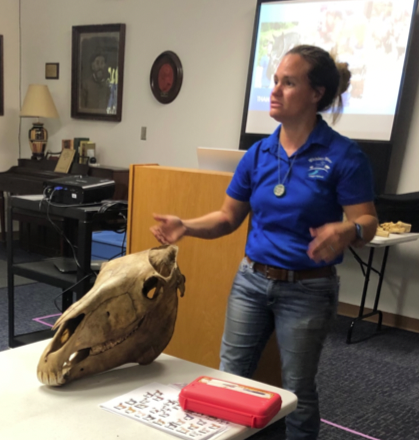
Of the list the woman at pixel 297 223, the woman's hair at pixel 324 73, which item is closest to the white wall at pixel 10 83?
the woman at pixel 297 223

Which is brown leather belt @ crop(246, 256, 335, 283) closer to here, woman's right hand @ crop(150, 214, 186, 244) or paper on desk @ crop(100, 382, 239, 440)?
woman's right hand @ crop(150, 214, 186, 244)

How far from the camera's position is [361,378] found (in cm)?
272

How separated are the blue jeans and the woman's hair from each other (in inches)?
19.8

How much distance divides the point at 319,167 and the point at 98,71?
4.22 meters

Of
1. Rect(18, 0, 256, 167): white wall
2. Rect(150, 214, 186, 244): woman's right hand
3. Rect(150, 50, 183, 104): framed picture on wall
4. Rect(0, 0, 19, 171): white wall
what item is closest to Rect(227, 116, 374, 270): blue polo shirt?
Rect(150, 214, 186, 244): woman's right hand

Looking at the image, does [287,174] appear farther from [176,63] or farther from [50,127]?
[50,127]

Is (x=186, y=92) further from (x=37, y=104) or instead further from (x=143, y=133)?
(x=37, y=104)

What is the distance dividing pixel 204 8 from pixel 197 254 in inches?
122

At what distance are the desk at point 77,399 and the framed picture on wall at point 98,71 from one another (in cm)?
417

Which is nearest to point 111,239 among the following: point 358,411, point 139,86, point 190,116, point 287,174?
point 190,116

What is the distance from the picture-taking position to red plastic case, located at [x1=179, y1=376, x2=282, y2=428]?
870mm

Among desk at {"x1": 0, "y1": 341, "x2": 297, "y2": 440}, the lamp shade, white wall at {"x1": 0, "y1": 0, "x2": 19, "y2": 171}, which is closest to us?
desk at {"x1": 0, "y1": 341, "x2": 297, "y2": 440}

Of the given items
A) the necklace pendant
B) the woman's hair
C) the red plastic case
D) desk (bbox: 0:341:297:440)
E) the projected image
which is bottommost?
desk (bbox: 0:341:297:440)

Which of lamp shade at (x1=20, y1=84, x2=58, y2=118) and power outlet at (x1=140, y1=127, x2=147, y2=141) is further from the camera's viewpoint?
lamp shade at (x1=20, y1=84, x2=58, y2=118)
